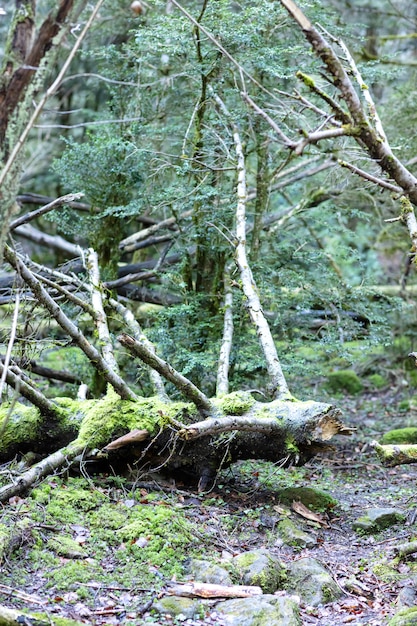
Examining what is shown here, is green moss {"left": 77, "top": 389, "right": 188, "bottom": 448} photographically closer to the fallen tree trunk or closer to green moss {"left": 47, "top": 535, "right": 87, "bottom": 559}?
the fallen tree trunk

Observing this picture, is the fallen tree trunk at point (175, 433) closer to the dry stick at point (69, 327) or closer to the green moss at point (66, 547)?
the dry stick at point (69, 327)

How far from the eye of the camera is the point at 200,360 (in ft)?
23.6

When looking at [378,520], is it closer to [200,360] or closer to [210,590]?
[210,590]

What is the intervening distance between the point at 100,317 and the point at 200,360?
123cm

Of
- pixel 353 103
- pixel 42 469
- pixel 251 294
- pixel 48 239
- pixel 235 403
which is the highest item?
pixel 353 103

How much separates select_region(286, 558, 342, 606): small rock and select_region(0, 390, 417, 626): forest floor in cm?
7

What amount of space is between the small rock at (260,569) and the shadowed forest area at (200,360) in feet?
0.05

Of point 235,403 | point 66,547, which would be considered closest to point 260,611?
point 66,547

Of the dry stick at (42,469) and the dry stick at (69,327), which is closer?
the dry stick at (42,469)

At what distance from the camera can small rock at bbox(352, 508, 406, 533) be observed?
564 centimetres

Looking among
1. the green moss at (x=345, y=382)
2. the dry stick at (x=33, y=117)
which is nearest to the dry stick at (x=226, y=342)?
the dry stick at (x=33, y=117)

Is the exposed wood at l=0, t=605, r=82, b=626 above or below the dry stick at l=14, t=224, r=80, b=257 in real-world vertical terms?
below

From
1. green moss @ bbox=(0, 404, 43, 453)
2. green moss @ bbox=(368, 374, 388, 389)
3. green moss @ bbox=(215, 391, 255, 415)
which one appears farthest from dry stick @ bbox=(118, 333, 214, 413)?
green moss @ bbox=(368, 374, 388, 389)

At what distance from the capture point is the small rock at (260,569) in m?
4.41
